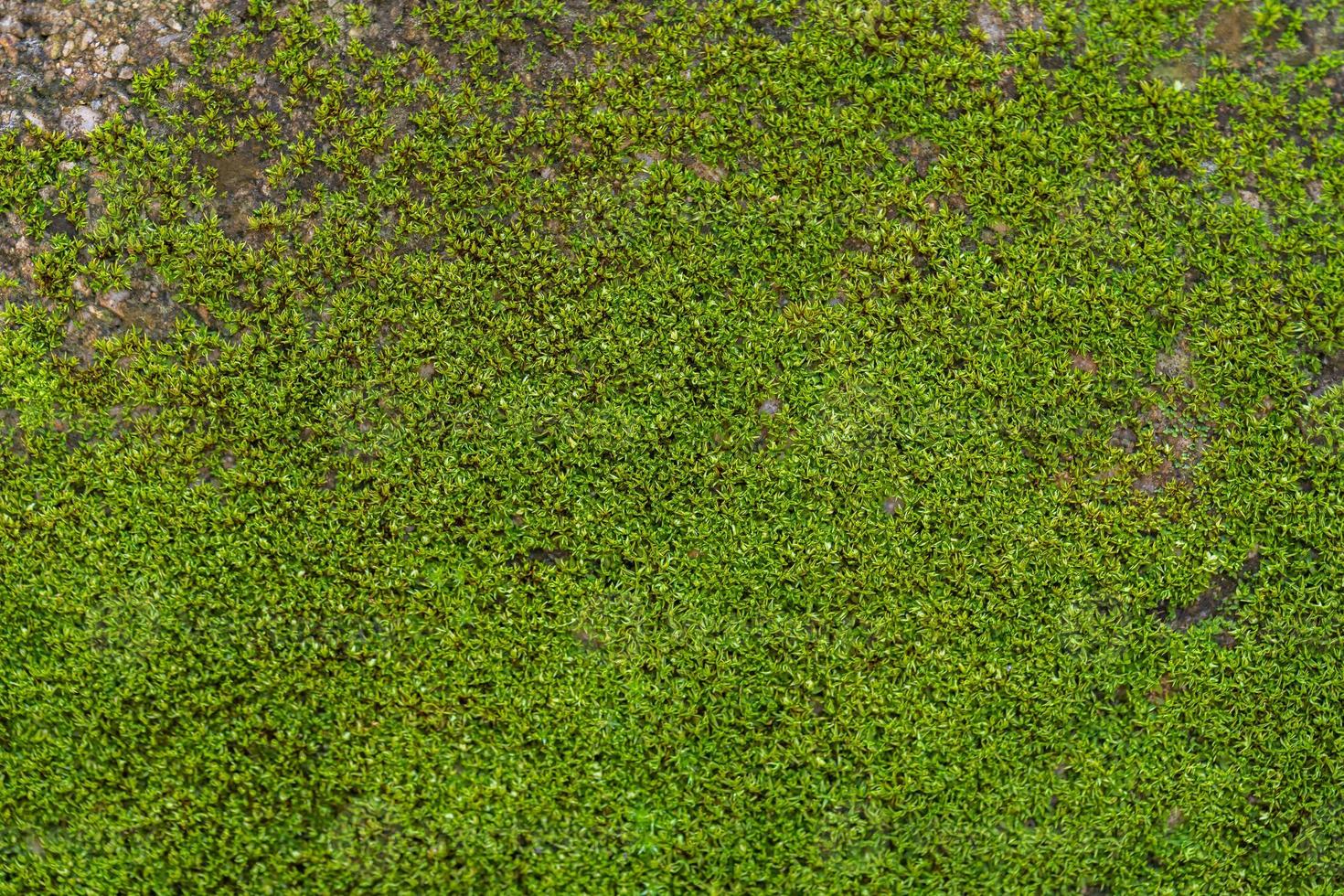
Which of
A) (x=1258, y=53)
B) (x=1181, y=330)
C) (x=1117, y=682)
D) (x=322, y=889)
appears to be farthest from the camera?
(x=1258, y=53)

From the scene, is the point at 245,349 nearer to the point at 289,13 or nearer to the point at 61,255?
the point at 61,255

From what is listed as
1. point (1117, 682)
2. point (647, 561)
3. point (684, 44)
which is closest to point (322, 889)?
point (647, 561)

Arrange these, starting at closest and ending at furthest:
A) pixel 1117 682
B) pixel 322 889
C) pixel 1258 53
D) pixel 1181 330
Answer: pixel 322 889, pixel 1117 682, pixel 1181 330, pixel 1258 53

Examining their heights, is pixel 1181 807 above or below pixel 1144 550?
below

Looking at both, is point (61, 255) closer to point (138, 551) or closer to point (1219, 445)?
point (138, 551)

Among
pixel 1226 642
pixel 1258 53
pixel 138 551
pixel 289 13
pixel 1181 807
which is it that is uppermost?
pixel 289 13

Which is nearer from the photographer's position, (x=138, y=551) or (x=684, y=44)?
(x=138, y=551)
